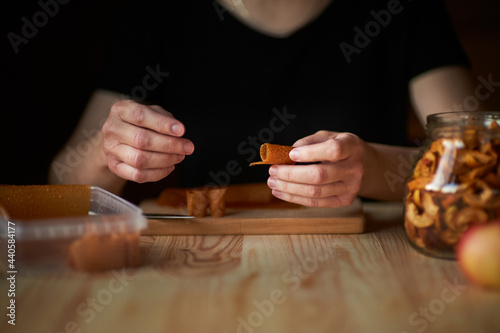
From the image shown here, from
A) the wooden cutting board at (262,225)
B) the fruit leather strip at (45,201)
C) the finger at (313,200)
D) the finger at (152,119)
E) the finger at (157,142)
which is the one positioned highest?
the finger at (152,119)

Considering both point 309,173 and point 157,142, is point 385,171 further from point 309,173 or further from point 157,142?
point 157,142

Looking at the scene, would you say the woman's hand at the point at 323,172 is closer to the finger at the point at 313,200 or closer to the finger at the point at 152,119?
the finger at the point at 313,200

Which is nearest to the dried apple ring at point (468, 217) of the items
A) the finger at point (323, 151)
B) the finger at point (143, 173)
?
the finger at point (323, 151)

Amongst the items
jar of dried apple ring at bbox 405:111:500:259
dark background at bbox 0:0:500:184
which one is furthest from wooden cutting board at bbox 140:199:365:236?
dark background at bbox 0:0:500:184

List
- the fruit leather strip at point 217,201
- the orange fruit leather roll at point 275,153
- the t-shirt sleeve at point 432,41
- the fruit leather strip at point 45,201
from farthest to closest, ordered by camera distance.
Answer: the t-shirt sleeve at point 432,41 < the fruit leather strip at point 217,201 < the orange fruit leather roll at point 275,153 < the fruit leather strip at point 45,201

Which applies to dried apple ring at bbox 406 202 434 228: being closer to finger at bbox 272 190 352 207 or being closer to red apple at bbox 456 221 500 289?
red apple at bbox 456 221 500 289

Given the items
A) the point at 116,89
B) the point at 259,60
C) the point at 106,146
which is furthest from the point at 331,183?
the point at 116,89
